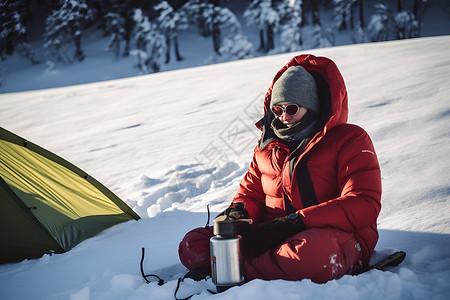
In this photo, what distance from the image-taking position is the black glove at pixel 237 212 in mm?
2082

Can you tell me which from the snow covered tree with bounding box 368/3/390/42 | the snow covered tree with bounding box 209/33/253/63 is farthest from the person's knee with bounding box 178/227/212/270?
the snow covered tree with bounding box 368/3/390/42

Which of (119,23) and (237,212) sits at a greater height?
(119,23)

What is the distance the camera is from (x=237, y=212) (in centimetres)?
211

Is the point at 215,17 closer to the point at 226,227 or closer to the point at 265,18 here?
the point at 265,18

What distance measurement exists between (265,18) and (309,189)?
27459 millimetres

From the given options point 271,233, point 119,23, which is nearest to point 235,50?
point 119,23

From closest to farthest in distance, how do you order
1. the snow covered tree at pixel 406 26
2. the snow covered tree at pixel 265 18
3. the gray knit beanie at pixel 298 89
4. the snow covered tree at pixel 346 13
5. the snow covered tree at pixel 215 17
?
the gray knit beanie at pixel 298 89 → the snow covered tree at pixel 406 26 → the snow covered tree at pixel 265 18 → the snow covered tree at pixel 346 13 → the snow covered tree at pixel 215 17

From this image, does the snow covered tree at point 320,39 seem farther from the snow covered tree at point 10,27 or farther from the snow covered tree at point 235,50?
the snow covered tree at point 10,27

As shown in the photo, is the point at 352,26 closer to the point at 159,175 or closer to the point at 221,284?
the point at 159,175

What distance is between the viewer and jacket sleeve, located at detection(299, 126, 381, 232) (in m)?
1.80

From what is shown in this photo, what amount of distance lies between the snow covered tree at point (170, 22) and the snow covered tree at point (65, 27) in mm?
6684

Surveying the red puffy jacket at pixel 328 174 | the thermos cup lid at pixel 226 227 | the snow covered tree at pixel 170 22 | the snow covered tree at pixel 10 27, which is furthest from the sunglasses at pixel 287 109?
the snow covered tree at pixel 10 27

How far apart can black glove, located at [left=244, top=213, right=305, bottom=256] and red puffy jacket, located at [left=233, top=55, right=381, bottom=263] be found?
0.19 feet

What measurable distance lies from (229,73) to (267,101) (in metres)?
8.33
